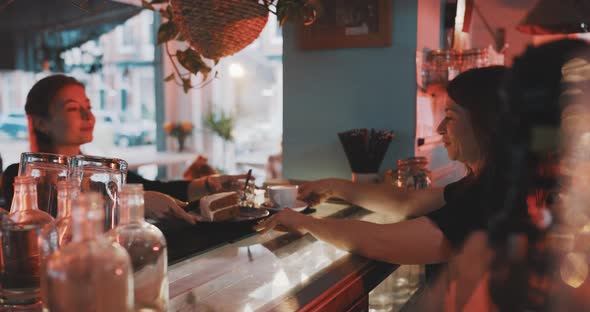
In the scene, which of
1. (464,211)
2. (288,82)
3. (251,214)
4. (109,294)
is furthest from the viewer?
(288,82)

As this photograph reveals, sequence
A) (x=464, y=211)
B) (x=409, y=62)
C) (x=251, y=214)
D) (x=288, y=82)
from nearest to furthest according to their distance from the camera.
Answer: (x=464, y=211) → (x=251, y=214) → (x=409, y=62) → (x=288, y=82)

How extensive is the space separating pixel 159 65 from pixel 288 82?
419cm

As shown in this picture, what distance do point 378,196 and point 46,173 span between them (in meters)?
1.07

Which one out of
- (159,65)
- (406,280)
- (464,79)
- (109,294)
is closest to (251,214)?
(406,280)

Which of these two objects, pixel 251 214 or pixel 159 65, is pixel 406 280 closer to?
pixel 251 214

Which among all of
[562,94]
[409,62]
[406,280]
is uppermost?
[409,62]

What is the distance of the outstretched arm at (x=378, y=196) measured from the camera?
5.53 feet

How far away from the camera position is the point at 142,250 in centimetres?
77

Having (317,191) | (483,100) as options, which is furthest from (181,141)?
(483,100)

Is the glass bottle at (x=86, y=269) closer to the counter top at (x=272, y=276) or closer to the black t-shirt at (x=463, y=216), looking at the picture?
the counter top at (x=272, y=276)

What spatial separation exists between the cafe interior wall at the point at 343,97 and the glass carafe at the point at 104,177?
4.80 ft

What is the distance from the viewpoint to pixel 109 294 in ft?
2.12

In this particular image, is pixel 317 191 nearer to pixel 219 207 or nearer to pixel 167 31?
pixel 219 207

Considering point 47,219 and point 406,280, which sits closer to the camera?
point 47,219
